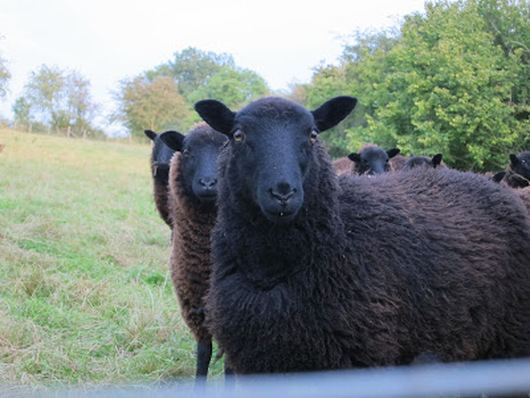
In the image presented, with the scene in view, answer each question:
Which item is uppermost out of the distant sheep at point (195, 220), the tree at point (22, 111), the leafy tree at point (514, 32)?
the leafy tree at point (514, 32)

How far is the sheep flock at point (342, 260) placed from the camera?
3426 mm

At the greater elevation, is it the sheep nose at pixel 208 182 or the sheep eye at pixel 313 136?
the sheep eye at pixel 313 136

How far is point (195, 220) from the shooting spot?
5438mm

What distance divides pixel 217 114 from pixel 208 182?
1409 mm

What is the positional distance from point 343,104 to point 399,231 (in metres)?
0.95

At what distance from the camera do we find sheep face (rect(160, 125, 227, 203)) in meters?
5.27

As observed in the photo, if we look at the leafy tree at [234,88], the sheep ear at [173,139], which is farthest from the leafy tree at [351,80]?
the sheep ear at [173,139]

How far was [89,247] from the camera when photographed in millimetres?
10227

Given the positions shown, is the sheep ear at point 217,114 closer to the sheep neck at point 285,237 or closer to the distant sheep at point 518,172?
the sheep neck at point 285,237

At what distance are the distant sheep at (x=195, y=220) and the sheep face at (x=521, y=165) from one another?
20.8 ft

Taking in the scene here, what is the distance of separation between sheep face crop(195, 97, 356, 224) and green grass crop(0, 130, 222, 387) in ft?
7.95

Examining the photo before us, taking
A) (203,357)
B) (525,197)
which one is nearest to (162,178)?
(203,357)

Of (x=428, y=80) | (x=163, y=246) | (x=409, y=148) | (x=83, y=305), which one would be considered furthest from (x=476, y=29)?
(x=83, y=305)

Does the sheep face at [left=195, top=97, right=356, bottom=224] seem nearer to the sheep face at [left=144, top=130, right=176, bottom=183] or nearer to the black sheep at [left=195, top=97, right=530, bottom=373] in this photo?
the black sheep at [left=195, top=97, right=530, bottom=373]
